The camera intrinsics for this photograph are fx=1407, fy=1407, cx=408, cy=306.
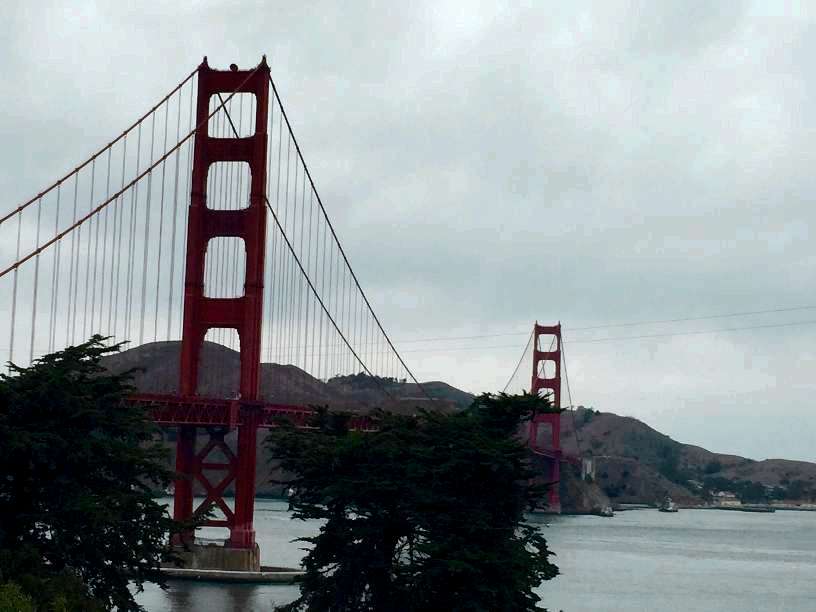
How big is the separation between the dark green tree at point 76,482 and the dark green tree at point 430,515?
3892 millimetres

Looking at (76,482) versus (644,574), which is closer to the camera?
(76,482)

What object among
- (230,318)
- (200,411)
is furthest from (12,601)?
(230,318)

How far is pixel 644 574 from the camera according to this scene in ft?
213

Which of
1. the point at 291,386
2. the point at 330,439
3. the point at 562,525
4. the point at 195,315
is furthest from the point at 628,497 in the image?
the point at 330,439

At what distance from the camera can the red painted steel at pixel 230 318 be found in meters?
47.1

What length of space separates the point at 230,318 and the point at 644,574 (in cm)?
2681

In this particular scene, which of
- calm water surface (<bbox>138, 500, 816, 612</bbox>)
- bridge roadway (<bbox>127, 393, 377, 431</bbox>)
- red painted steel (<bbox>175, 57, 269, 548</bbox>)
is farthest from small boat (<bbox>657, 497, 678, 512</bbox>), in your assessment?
bridge roadway (<bbox>127, 393, 377, 431</bbox>)

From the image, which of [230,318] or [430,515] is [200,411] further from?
[430,515]

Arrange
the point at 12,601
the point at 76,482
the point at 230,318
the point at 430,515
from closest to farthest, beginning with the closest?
the point at 12,601 < the point at 76,482 < the point at 430,515 < the point at 230,318

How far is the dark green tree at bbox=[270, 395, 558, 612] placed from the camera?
26109 mm

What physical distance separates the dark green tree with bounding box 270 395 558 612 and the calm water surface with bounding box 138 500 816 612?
1197 centimetres

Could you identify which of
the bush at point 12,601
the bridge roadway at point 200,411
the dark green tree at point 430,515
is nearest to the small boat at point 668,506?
the bridge roadway at point 200,411

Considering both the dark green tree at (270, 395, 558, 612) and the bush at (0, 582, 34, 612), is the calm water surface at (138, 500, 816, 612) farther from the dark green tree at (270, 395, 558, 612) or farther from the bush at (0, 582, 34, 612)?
the bush at (0, 582, 34, 612)

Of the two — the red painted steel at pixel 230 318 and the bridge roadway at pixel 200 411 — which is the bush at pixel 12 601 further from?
the red painted steel at pixel 230 318
